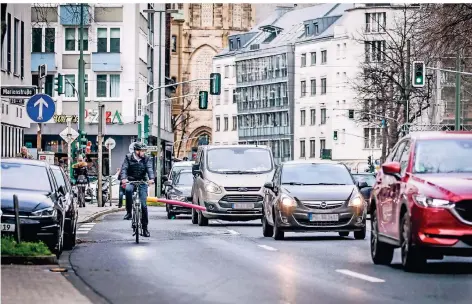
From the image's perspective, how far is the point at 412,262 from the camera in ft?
61.5

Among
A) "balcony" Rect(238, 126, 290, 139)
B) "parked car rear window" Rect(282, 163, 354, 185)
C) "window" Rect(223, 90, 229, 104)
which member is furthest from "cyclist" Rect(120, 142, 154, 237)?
"window" Rect(223, 90, 229, 104)

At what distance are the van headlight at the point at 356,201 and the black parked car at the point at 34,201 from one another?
6.15 metres

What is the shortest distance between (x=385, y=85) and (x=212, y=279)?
65.2m

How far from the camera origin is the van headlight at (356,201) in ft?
92.8

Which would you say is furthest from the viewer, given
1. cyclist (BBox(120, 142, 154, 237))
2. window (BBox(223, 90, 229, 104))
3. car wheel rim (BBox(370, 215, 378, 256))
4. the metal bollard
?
window (BBox(223, 90, 229, 104))

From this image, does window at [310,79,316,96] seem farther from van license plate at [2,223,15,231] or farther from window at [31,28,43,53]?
van license plate at [2,223,15,231]

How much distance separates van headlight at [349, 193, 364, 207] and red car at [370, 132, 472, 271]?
693 cm

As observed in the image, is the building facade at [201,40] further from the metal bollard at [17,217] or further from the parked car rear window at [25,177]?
the metal bollard at [17,217]

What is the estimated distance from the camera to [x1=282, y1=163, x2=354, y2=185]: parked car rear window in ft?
96.2

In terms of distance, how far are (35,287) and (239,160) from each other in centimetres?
2193

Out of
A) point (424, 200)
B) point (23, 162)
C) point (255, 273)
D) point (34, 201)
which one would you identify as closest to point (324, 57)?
point (23, 162)

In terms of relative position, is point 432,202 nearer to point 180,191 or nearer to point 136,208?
point 136,208

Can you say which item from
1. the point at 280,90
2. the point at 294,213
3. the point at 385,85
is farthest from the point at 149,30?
the point at 294,213

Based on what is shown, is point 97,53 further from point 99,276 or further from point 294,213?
point 99,276
